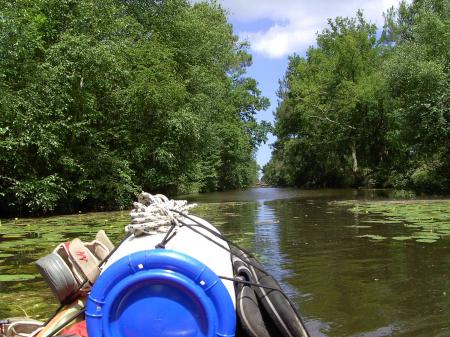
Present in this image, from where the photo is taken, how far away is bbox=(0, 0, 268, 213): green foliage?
1602cm

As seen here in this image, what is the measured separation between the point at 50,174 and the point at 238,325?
1631 cm

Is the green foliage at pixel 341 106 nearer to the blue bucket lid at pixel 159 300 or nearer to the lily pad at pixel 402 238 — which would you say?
the lily pad at pixel 402 238

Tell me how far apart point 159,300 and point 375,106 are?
38550mm

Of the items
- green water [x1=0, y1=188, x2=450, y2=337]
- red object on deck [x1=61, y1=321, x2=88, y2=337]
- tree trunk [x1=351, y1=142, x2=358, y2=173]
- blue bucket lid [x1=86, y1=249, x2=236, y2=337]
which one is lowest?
green water [x1=0, y1=188, x2=450, y2=337]

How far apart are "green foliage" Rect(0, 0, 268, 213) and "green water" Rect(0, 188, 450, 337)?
3494 mm

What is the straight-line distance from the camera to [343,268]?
7.71 metres

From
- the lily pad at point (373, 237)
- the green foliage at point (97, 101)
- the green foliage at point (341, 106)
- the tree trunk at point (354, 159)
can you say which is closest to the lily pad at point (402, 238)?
the lily pad at point (373, 237)

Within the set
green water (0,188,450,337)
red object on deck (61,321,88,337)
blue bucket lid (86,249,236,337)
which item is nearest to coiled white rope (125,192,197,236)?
blue bucket lid (86,249,236,337)

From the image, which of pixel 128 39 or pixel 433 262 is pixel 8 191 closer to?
pixel 128 39

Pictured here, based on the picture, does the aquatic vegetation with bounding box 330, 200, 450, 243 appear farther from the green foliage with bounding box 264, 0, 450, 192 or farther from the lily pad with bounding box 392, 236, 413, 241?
the green foliage with bounding box 264, 0, 450, 192

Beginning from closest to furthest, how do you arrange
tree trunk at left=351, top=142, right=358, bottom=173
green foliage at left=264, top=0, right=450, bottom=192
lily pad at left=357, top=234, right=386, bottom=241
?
lily pad at left=357, top=234, right=386, bottom=241 → green foliage at left=264, top=0, right=450, bottom=192 → tree trunk at left=351, top=142, right=358, bottom=173

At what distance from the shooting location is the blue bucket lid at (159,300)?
2.87m

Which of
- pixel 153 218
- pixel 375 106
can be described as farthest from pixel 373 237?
pixel 375 106

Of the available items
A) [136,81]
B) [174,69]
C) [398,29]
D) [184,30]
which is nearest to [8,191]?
[136,81]
